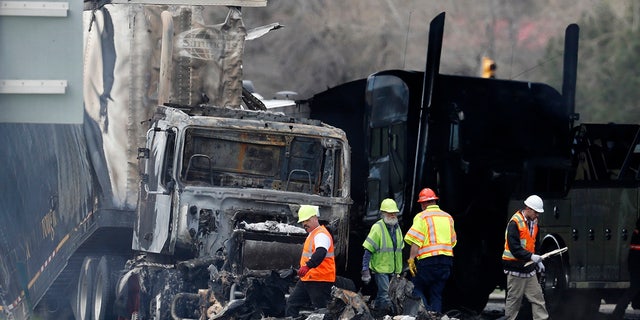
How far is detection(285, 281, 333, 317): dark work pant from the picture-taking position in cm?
1019

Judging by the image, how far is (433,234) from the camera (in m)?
12.0

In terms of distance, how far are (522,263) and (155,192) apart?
3742 mm

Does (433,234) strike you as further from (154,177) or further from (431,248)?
(154,177)

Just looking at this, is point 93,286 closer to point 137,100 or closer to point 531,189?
point 137,100

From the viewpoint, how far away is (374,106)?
16844 millimetres

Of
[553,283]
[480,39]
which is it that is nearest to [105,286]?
[553,283]

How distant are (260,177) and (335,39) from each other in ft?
28.4

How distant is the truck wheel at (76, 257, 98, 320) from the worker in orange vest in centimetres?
362

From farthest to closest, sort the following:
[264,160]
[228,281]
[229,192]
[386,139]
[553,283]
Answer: [386,139] < [553,283] < [264,160] < [229,192] < [228,281]

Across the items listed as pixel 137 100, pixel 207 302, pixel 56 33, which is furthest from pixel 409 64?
pixel 56 33

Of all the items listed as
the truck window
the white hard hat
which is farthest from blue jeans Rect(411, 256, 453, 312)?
the truck window

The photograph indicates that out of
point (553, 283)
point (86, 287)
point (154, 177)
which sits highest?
point (154, 177)

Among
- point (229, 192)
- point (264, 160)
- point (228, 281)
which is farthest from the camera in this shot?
point (264, 160)

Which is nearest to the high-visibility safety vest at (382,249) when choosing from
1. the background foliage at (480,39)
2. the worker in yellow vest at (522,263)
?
the worker in yellow vest at (522,263)
